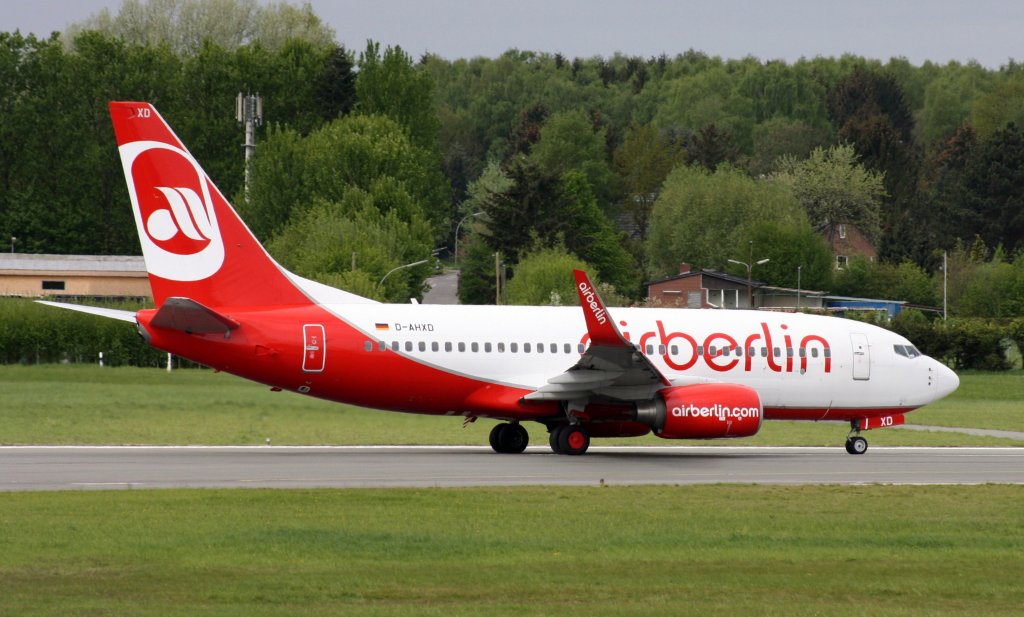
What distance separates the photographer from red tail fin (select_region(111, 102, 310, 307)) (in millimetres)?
29188

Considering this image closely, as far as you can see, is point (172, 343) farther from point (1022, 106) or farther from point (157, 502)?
point (1022, 106)

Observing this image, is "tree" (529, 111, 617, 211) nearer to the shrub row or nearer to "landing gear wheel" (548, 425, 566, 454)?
the shrub row

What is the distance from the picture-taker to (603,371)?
2977 cm

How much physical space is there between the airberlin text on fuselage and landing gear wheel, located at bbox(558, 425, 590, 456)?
203cm

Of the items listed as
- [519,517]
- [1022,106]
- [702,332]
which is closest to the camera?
[519,517]

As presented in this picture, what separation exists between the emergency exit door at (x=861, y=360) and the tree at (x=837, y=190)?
9985 centimetres

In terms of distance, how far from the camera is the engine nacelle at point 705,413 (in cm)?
2900

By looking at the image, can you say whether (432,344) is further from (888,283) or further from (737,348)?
(888,283)

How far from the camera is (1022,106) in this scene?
153 m

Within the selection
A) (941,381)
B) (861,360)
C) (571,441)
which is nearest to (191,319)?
(571,441)

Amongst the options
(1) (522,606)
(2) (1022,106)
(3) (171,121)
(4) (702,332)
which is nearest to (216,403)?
(4) (702,332)

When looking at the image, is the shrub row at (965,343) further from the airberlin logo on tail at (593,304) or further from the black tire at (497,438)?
the airberlin logo on tail at (593,304)

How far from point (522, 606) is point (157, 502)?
8.24m

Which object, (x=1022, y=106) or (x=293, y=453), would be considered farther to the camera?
(x=1022, y=106)
